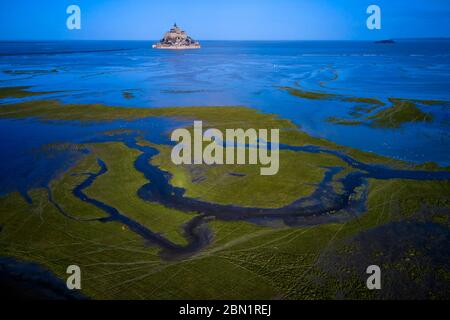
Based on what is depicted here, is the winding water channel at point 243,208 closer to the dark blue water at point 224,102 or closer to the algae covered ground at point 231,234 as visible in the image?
the algae covered ground at point 231,234

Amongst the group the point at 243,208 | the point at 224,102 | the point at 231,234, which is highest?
the point at 224,102

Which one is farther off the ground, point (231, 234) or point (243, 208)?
point (243, 208)

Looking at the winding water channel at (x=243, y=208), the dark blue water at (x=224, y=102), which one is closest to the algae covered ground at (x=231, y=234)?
the winding water channel at (x=243, y=208)

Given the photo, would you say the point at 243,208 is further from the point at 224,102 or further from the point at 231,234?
the point at 224,102

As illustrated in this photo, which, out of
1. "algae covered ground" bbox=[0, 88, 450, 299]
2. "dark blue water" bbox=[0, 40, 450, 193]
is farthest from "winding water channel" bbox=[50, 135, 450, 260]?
"dark blue water" bbox=[0, 40, 450, 193]

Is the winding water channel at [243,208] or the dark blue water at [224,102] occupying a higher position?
the dark blue water at [224,102]

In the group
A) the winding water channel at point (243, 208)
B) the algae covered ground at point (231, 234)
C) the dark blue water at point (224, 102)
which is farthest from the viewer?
the dark blue water at point (224, 102)

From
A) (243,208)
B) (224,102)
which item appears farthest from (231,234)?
(224,102)
